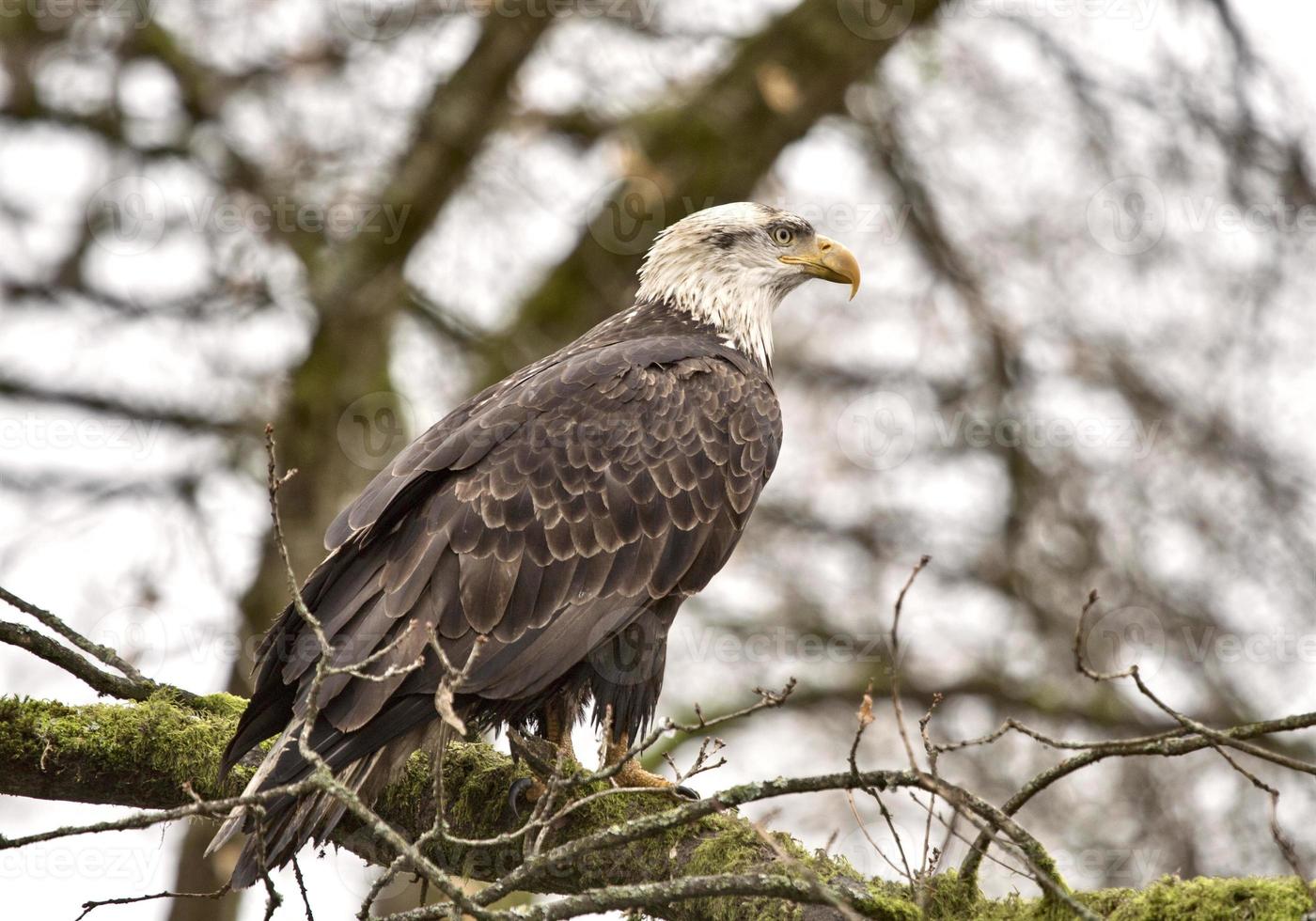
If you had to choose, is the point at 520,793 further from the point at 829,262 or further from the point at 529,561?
the point at 829,262

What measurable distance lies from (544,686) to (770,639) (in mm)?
5462

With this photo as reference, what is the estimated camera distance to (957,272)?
11328mm

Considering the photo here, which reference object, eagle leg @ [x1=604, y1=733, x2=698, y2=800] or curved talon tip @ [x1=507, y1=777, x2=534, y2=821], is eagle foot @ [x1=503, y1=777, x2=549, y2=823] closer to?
curved talon tip @ [x1=507, y1=777, x2=534, y2=821]

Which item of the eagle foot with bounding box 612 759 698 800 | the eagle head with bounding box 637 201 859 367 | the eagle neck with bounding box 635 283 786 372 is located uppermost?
the eagle head with bounding box 637 201 859 367

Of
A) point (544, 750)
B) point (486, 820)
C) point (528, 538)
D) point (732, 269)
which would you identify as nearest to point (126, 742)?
point (486, 820)

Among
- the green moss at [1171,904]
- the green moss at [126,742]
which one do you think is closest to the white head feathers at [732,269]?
the green moss at [126,742]

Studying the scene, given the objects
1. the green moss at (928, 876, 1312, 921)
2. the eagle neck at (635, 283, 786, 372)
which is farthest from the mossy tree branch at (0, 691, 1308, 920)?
the eagle neck at (635, 283, 786, 372)

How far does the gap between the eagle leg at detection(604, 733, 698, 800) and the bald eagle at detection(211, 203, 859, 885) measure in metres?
0.01

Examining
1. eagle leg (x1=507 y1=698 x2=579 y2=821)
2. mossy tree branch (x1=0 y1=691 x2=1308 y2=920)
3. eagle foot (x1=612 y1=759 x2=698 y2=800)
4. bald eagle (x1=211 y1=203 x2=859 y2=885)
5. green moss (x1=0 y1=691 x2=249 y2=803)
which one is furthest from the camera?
eagle foot (x1=612 y1=759 x2=698 y2=800)

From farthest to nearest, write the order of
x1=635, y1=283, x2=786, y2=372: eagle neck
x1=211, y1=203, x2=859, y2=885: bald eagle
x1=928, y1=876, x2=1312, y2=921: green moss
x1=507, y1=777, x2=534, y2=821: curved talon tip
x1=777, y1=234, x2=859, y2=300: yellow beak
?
x1=777, y1=234, x2=859, y2=300: yellow beak < x1=635, y1=283, x2=786, y2=372: eagle neck < x1=507, y1=777, x2=534, y2=821: curved talon tip < x1=211, y1=203, x2=859, y2=885: bald eagle < x1=928, y1=876, x2=1312, y2=921: green moss

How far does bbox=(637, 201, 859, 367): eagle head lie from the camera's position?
7305mm

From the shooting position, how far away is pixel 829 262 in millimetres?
7430

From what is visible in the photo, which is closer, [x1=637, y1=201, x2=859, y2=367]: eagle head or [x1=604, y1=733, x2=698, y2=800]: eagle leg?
[x1=604, y1=733, x2=698, y2=800]: eagle leg

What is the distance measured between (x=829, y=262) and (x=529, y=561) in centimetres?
265
